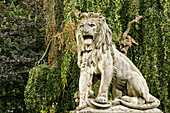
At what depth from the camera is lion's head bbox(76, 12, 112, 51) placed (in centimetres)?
345

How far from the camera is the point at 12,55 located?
891cm

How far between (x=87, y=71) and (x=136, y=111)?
841mm

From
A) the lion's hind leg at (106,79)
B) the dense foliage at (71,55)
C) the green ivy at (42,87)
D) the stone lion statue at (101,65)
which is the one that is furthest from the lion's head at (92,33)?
the green ivy at (42,87)

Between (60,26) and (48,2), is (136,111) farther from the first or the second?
(48,2)

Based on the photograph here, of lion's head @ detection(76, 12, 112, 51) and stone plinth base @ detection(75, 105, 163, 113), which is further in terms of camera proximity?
lion's head @ detection(76, 12, 112, 51)

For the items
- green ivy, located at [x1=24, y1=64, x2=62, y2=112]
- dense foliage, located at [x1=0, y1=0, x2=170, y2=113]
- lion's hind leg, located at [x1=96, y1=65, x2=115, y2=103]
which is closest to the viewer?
lion's hind leg, located at [x1=96, y1=65, x2=115, y2=103]

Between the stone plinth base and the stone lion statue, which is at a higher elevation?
the stone lion statue

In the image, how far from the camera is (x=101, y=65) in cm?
349

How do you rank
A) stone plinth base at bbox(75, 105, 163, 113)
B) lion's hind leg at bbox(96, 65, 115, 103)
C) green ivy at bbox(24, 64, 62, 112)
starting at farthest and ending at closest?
green ivy at bbox(24, 64, 62, 112), lion's hind leg at bbox(96, 65, 115, 103), stone plinth base at bbox(75, 105, 163, 113)

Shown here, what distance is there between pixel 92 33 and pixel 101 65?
Result: 46 cm

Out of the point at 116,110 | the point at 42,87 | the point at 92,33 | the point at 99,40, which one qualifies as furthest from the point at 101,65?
the point at 42,87

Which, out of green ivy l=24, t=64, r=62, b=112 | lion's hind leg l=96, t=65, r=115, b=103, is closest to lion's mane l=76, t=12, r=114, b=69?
lion's hind leg l=96, t=65, r=115, b=103

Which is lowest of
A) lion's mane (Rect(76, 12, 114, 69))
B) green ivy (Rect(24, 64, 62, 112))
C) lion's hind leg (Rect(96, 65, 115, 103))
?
green ivy (Rect(24, 64, 62, 112))

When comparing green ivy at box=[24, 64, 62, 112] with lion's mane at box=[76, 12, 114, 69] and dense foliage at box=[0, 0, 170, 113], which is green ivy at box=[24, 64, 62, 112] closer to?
dense foliage at box=[0, 0, 170, 113]
